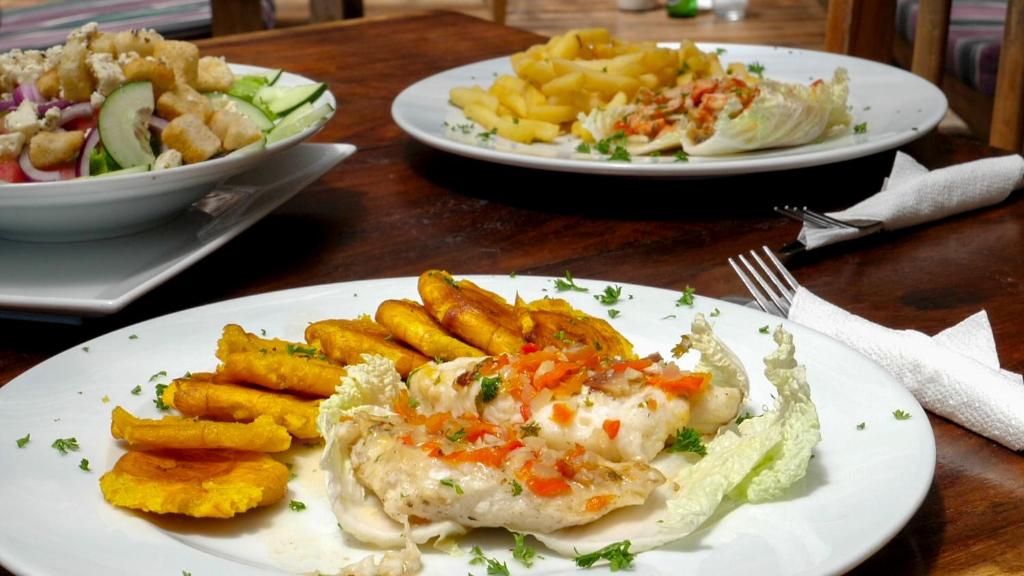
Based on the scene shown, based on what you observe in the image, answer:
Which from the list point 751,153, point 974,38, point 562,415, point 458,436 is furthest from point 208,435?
point 974,38

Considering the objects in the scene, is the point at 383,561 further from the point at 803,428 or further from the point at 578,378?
the point at 803,428

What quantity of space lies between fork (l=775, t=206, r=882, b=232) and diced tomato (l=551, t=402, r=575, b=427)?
94 cm

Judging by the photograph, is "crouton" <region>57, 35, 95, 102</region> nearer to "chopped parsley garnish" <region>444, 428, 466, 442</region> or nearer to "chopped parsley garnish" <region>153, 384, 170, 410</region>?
"chopped parsley garnish" <region>153, 384, 170, 410</region>

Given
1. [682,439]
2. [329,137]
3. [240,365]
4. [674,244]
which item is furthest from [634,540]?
[329,137]

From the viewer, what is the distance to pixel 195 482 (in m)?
1.30

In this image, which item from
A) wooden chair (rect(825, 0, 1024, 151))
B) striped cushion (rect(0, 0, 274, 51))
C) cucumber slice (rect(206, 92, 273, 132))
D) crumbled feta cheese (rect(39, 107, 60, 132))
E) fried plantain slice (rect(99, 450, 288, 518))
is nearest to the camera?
fried plantain slice (rect(99, 450, 288, 518))

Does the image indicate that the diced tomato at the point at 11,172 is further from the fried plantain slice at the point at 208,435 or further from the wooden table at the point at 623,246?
the fried plantain slice at the point at 208,435

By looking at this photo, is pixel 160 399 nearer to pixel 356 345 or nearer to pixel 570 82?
pixel 356 345

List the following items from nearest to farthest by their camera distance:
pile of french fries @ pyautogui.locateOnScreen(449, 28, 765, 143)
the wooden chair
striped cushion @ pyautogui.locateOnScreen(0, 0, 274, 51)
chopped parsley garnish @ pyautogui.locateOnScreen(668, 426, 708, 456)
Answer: chopped parsley garnish @ pyautogui.locateOnScreen(668, 426, 708, 456) < pile of french fries @ pyautogui.locateOnScreen(449, 28, 765, 143) < the wooden chair < striped cushion @ pyautogui.locateOnScreen(0, 0, 274, 51)

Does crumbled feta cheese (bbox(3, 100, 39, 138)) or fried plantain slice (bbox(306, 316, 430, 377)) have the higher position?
→ crumbled feta cheese (bbox(3, 100, 39, 138))

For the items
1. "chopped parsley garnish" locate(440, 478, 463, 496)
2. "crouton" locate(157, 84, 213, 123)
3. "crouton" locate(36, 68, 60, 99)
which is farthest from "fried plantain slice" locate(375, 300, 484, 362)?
"crouton" locate(36, 68, 60, 99)

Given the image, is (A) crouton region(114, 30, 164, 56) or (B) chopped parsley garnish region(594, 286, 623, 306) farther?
(A) crouton region(114, 30, 164, 56)

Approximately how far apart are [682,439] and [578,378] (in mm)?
130

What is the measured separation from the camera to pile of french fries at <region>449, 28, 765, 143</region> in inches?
109
